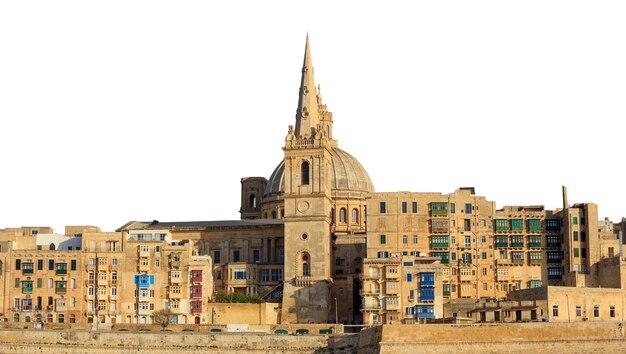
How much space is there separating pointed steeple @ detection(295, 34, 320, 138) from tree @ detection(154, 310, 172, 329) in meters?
18.0

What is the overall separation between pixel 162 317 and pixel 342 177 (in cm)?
2546

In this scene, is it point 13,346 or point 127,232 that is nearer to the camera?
point 13,346

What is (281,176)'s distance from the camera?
12031 centimetres

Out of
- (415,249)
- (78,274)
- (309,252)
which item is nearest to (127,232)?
(78,274)

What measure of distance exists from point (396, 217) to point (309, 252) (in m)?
7.39

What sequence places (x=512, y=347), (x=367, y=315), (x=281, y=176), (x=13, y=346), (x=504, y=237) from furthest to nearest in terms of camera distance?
1. (x=281, y=176)
2. (x=504, y=237)
3. (x=367, y=315)
4. (x=13, y=346)
5. (x=512, y=347)

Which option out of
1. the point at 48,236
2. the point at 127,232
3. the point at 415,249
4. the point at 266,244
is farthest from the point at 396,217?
the point at 48,236

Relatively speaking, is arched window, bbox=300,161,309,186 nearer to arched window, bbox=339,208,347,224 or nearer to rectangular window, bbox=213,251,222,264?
rectangular window, bbox=213,251,222,264

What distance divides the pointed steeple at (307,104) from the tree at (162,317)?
1797cm

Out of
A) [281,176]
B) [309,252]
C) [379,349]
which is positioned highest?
[281,176]

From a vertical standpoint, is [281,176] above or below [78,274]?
above

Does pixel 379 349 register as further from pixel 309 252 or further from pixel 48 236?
pixel 48 236

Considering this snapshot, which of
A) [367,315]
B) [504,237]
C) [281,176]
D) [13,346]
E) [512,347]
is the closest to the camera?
Result: [512,347]

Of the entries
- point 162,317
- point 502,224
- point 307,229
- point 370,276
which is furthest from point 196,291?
point 502,224
